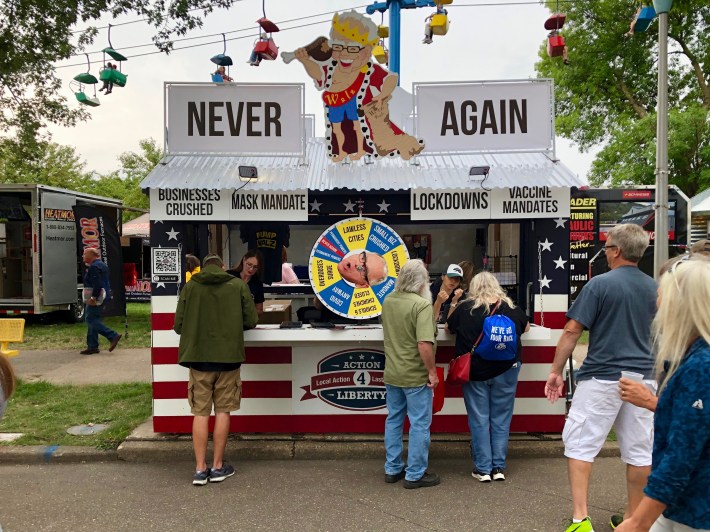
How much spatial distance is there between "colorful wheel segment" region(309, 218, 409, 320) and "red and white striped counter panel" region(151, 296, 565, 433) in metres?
0.39

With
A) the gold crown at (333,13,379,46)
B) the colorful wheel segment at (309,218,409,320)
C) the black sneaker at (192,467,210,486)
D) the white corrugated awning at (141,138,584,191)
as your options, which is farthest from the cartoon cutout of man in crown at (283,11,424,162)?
the black sneaker at (192,467,210,486)

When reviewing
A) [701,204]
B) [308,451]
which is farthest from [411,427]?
[701,204]

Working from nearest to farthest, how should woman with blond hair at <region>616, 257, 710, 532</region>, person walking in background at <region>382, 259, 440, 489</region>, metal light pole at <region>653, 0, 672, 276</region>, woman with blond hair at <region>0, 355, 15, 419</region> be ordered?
woman with blond hair at <region>616, 257, 710, 532</region> → woman with blond hair at <region>0, 355, 15, 419</region> → person walking in background at <region>382, 259, 440, 489</region> → metal light pole at <region>653, 0, 672, 276</region>

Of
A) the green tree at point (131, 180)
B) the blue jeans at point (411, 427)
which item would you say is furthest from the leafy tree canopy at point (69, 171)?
the blue jeans at point (411, 427)

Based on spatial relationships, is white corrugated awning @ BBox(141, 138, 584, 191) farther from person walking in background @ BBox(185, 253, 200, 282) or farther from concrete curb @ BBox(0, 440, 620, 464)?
concrete curb @ BBox(0, 440, 620, 464)

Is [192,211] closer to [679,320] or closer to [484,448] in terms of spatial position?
[484,448]

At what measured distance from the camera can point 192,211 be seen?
219 inches

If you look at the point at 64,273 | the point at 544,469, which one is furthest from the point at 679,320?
the point at 64,273

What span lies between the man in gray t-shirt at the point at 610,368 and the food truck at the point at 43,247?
34.1 feet

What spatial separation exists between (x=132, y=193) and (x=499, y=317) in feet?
134

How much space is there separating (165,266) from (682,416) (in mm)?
4666

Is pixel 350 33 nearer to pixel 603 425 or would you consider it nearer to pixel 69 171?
pixel 603 425

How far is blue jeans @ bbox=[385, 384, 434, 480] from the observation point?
469 cm

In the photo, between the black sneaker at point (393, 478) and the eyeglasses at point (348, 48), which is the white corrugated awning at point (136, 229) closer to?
the eyeglasses at point (348, 48)
